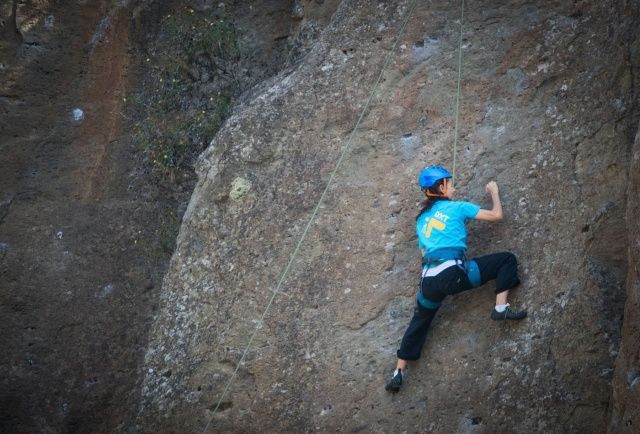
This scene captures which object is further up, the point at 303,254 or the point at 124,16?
the point at 124,16

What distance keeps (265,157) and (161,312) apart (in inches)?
67.4

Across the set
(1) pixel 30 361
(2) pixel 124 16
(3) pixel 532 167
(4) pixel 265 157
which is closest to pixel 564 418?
(3) pixel 532 167

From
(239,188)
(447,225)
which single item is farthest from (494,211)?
(239,188)

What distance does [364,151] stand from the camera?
706cm

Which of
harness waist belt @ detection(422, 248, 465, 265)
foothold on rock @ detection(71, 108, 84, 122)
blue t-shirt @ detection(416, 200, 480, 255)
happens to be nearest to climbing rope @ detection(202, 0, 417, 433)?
blue t-shirt @ detection(416, 200, 480, 255)

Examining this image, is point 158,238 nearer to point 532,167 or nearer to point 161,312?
point 161,312

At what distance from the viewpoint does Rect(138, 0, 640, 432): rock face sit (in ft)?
20.1

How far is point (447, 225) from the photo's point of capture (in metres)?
6.09

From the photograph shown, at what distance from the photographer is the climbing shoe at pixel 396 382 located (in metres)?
6.36

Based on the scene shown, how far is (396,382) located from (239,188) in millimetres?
2256

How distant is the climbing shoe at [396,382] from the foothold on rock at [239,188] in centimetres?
213

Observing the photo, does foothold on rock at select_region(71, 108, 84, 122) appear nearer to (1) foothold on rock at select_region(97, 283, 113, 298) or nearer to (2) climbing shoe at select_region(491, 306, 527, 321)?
(1) foothold on rock at select_region(97, 283, 113, 298)

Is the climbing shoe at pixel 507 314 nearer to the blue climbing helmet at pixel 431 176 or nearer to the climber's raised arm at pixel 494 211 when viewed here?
the climber's raised arm at pixel 494 211

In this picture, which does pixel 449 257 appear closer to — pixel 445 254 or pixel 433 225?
→ pixel 445 254
